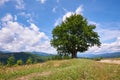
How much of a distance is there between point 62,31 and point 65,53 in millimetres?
9143

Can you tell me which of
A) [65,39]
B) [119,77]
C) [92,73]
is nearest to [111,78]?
[119,77]

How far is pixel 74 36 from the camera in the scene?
7050 cm

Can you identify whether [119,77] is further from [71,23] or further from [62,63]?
[71,23]

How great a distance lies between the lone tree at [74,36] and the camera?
7212cm

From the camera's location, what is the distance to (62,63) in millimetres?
40375

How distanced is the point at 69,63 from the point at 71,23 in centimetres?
3522

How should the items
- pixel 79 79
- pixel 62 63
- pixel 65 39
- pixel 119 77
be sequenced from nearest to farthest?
1. pixel 79 79
2. pixel 119 77
3. pixel 62 63
4. pixel 65 39

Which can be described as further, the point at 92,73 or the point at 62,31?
the point at 62,31

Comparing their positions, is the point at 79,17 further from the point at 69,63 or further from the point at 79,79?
the point at 79,79

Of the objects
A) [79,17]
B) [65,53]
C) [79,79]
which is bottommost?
[79,79]

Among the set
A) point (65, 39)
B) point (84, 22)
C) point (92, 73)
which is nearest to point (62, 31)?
point (65, 39)

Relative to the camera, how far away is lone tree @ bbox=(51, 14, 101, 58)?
72.1 m

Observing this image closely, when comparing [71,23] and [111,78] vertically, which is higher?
[71,23]

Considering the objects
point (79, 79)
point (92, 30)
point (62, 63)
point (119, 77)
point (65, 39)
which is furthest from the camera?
point (92, 30)
